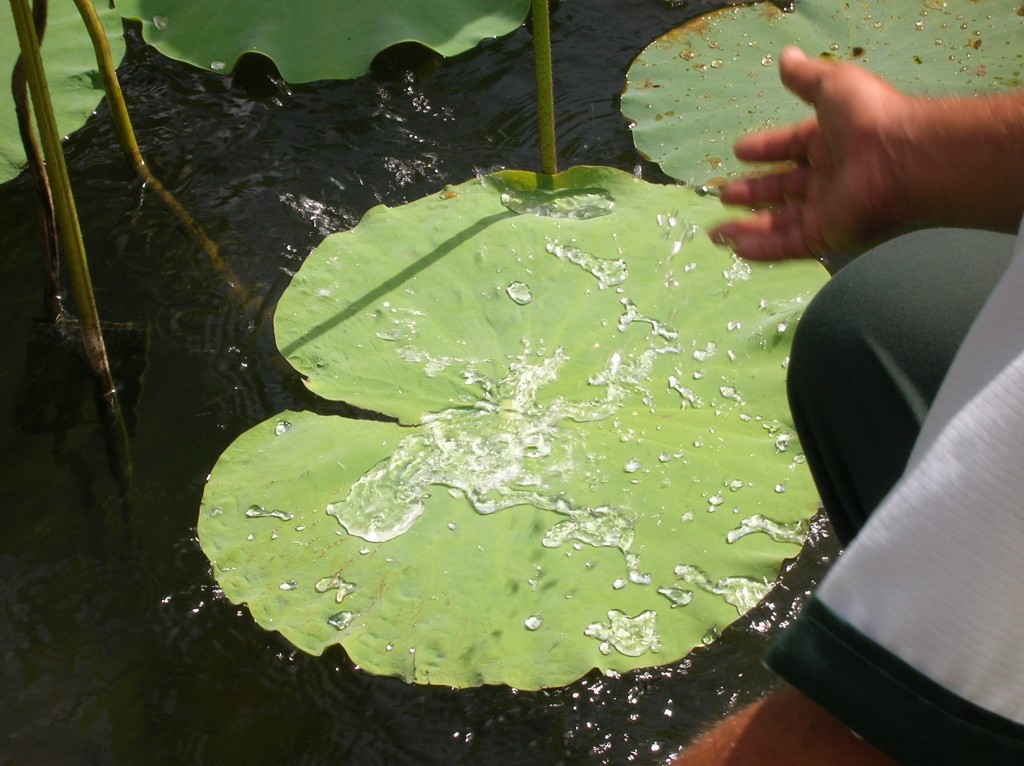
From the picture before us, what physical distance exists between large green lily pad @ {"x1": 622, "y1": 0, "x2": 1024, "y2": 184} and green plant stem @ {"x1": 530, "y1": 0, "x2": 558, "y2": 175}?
231 millimetres

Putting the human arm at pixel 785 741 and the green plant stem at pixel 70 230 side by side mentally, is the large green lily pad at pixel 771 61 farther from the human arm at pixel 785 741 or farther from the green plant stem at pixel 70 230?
the human arm at pixel 785 741

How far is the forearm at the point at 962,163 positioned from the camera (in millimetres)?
639

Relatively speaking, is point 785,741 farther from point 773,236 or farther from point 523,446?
point 523,446

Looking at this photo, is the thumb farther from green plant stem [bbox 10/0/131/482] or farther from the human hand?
green plant stem [bbox 10/0/131/482]

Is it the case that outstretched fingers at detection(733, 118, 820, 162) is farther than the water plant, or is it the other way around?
the water plant

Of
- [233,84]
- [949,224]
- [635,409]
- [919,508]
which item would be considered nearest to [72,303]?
[233,84]

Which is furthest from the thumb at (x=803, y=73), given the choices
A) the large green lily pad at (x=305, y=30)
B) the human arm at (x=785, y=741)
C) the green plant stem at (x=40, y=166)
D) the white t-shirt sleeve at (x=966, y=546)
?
the large green lily pad at (x=305, y=30)

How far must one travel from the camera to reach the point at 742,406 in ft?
4.13

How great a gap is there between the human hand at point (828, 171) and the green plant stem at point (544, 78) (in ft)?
2.22

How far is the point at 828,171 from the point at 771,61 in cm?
115

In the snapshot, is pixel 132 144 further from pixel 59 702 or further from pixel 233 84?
pixel 59 702

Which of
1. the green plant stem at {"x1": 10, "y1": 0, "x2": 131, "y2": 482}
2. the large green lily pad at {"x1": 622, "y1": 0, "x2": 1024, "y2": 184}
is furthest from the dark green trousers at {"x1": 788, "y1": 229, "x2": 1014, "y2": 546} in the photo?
the green plant stem at {"x1": 10, "y1": 0, "x2": 131, "y2": 482}

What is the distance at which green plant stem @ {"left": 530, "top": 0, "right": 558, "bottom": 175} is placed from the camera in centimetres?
144

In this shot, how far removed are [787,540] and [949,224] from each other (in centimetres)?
54
